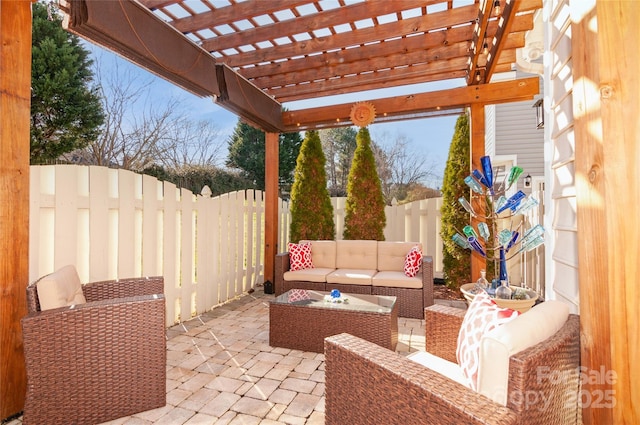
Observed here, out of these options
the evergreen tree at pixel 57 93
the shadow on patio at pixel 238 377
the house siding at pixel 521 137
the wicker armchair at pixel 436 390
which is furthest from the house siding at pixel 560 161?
the evergreen tree at pixel 57 93

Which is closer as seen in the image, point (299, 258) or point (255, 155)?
point (299, 258)

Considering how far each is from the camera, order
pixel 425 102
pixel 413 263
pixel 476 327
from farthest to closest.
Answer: pixel 425 102 → pixel 413 263 → pixel 476 327

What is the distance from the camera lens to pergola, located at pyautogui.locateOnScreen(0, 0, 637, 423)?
78.9 inches

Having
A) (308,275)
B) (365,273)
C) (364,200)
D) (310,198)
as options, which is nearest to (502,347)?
(365,273)

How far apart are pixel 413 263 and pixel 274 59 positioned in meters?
2.86

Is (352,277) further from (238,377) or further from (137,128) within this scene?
(137,128)

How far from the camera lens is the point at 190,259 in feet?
12.8

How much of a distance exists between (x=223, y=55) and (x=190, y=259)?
2340 mm

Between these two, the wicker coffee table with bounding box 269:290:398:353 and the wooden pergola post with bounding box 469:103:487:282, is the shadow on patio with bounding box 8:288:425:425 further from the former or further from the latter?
the wooden pergola post with bounding box 469:103:487:282

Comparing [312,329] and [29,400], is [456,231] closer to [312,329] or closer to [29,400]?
[312,329]

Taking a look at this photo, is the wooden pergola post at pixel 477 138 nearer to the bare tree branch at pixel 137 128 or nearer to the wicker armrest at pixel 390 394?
the wicker armrest at pixel 390 394

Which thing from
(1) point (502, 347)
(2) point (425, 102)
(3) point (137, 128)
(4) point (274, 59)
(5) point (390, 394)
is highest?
(3) point (137, 128)

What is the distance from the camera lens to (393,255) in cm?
444

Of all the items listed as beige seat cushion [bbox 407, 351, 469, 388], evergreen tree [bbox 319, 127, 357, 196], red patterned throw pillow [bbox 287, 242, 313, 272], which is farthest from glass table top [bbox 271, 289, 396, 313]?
evergreen tree [bbox 319, 127, 357, 196]
